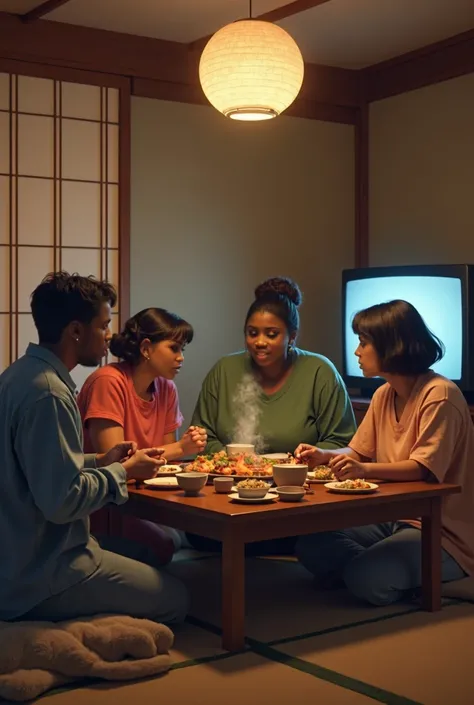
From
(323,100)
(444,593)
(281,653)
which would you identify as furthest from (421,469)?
(323,100)

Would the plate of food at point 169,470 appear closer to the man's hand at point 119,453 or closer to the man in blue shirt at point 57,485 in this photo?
the man's hand at point 119,453

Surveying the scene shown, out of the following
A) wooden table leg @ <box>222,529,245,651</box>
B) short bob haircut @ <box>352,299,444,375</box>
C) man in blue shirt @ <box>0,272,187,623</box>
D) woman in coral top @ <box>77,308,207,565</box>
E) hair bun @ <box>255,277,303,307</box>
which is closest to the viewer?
man in blue shirt @ <box>0,272,187,623</box>

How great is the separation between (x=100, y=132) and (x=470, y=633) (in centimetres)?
335

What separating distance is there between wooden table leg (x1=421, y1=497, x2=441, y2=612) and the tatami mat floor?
0.18 ft

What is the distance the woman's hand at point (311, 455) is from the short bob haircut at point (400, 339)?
0.38 meters

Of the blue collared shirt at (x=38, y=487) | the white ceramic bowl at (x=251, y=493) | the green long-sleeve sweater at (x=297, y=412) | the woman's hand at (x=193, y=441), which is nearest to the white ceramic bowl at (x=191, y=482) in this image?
the white ceramic bowl at (x=251, y=493)

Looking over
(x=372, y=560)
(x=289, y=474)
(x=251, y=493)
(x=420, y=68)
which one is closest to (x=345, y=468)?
(x=289, y=474)

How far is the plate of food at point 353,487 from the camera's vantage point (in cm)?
328

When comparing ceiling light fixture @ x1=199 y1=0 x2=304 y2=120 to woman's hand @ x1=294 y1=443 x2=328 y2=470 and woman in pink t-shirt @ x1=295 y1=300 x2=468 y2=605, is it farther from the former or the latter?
woman's hand @ x1=294 y1=443 x2=328 y2=470

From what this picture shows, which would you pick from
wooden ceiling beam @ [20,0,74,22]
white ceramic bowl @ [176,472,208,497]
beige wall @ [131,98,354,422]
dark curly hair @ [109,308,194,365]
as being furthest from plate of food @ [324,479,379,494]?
wooden ceiling beam @ [20,0,74,22]

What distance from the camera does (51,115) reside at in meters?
5.29

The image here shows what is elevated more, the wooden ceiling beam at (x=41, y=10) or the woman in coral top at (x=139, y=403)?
the wooden ceiling beam at (x=41, y=10)

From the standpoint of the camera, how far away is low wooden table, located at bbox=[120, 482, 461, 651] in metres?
3.01

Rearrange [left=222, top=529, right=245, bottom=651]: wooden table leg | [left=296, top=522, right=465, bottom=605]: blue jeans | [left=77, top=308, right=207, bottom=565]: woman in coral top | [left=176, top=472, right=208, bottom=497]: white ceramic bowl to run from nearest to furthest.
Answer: [left=222, top=529, right=245, bottom=651]: wooden table leg < [left=176, top=472, right=208, bottom=497]: white ceramic bowl < [left=296, top=522, right=465, bottom=605]: blue jeans < [left=77, top=308, right=207, bottom=565]: woman in coral top
